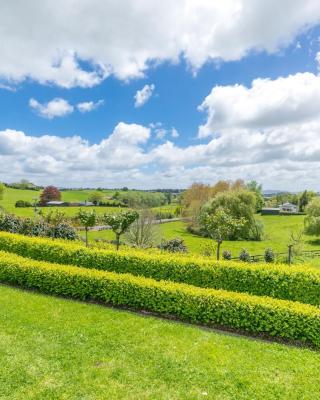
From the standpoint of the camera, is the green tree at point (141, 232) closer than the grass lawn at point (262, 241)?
Yes

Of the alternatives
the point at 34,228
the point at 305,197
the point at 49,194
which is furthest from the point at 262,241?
Answer: the point at 49,194

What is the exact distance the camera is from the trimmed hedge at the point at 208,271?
9.96m

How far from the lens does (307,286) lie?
9852 millimetres

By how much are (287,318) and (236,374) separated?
2429mm

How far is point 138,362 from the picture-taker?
6.57 meters

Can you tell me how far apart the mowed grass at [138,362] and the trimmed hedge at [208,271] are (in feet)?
8.47

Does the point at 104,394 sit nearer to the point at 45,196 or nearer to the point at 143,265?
the point at 143,265

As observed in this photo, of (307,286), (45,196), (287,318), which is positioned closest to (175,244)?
(307,286)

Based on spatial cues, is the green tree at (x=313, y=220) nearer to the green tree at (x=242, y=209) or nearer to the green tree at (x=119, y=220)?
the green tree at (x=242, y=209)

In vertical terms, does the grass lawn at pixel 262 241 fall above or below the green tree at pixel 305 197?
below

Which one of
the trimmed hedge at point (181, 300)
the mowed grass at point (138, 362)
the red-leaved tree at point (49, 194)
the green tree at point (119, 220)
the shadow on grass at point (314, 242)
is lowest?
the shadow on grass at point (314, 242)

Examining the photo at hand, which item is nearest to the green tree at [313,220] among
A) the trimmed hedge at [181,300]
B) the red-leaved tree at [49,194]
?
the trimmed hedge at [181,300]

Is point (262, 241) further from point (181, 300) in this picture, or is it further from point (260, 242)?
point (181, 300)

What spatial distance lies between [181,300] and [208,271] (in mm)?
2157
